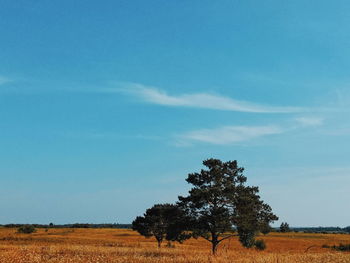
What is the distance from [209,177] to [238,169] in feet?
10.3

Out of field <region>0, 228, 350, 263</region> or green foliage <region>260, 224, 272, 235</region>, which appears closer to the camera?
field <region>0, 228, 350, 263</region>

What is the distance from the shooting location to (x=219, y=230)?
3625cm

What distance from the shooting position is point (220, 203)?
37000 mm

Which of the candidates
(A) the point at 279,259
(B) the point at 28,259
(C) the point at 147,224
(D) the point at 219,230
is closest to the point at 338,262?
(A) the point at 279,259

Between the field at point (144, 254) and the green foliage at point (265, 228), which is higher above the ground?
the green foliage at point (265, 228)

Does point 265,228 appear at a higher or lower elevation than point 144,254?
higher

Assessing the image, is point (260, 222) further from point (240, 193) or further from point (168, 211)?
point (168, 211)

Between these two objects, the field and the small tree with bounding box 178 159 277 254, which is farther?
the small tree with bounding box 178 159 277 254

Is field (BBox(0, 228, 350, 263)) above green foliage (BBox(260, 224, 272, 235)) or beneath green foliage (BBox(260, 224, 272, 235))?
beneath

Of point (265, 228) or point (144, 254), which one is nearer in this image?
point (144, 254)

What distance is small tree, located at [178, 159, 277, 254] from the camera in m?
36.3

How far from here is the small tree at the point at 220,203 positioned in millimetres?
36281

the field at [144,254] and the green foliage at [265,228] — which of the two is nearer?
the field at [144,254]

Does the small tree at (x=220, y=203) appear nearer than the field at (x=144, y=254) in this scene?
No
